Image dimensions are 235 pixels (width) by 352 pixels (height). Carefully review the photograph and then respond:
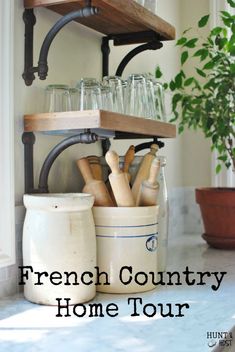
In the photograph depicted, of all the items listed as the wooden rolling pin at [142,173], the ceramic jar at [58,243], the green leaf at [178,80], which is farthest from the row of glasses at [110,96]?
the green leaf at [178,80]

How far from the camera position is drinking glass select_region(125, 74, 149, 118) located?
1.14 meters

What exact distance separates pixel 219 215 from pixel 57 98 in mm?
715

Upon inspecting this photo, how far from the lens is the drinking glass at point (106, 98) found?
3.56 ft

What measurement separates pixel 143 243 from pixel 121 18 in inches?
20.8

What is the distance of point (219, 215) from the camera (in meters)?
1.56

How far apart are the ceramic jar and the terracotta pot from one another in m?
0.69

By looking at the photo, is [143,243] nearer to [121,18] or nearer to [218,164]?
[121,18]

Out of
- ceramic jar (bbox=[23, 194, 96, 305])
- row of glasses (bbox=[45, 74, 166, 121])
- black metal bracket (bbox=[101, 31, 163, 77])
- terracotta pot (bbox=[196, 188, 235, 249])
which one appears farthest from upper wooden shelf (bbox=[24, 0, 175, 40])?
terracotta pot (bbox=[196, 188, 235, 249])

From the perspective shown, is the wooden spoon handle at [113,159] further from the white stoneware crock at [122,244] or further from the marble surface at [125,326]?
the marble surface at [125,326]

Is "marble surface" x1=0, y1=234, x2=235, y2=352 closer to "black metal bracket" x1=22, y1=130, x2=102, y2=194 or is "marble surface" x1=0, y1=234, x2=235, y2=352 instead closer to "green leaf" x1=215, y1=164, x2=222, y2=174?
"black metal bracket" x1=22, y1=130, x2=102, y2=194

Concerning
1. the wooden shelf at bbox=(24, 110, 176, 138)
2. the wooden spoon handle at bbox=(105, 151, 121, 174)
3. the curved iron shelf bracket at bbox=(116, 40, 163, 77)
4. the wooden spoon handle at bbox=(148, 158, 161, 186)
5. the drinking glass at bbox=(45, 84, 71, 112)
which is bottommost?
the wooden spoon handle at bbox=(148, 158, 161, 186)

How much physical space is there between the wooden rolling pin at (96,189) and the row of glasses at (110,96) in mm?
129

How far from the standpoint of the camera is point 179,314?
88cm

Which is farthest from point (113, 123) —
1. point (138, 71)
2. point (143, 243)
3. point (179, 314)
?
point (138, 71)
